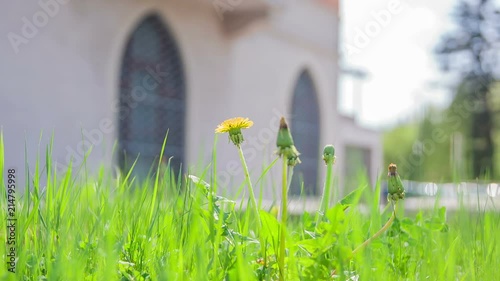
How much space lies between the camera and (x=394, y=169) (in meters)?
1.13

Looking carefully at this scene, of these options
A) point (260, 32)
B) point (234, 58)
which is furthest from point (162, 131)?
point (260, 32)

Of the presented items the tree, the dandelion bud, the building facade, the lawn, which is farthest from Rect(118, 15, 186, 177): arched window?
the tree

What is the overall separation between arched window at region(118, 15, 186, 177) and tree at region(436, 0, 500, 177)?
Answer: 1528 cm

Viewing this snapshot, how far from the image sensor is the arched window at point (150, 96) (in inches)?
305

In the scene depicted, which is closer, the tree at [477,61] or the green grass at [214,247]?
the green grass at [214,247]

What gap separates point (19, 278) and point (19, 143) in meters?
5.51

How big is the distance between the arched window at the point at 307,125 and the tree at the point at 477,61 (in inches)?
437

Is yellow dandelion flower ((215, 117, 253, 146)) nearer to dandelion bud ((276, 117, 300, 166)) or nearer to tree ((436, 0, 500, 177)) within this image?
dandelion bud ((276, 117, 300, 166))

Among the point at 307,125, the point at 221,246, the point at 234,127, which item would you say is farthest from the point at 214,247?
the point at 307,125

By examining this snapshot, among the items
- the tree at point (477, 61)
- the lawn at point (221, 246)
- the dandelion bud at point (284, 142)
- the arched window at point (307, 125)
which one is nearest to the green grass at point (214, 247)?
the lawn at point (221, 246)

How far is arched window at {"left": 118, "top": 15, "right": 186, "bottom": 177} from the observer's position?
774cm

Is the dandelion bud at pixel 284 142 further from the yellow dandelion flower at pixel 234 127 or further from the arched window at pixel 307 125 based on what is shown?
the arched window at pixel 307 125

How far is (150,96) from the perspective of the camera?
802 centimetres

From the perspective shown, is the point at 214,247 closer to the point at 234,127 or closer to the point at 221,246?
Answer: the point at 221,246
